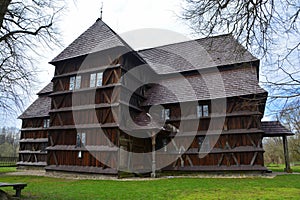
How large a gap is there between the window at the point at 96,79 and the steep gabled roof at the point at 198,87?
372 cm

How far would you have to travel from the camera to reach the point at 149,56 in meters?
22.0

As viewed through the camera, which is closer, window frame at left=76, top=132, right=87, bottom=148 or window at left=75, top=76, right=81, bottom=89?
window frame at left=76, top=132, right=87, bottom=148

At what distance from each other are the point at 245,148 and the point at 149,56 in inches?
451

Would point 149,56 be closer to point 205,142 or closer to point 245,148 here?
point 205,142

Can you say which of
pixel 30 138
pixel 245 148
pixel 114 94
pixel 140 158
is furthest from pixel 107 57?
pixel 30 138

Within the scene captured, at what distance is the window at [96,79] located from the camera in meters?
15.2

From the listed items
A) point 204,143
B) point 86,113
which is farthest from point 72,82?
point 204,143

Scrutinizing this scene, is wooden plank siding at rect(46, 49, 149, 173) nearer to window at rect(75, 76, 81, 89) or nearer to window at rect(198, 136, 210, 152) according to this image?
window at rect(75, 76, 81, 89)

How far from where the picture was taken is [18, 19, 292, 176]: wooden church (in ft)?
46.8

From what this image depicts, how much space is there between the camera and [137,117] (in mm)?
15531

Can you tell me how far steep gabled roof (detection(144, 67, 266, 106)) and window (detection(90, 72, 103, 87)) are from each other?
3723 millimetres

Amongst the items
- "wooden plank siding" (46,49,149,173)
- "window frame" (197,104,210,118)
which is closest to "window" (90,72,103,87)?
"wooden plank siding" (46,49,149,173)

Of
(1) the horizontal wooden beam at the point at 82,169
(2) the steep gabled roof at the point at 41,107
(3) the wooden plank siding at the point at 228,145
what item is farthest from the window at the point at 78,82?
(2) the steep gabled roof at the point at 41,107

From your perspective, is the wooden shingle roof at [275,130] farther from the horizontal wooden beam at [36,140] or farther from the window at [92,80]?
the horizontal wooden beam at [36,140]
